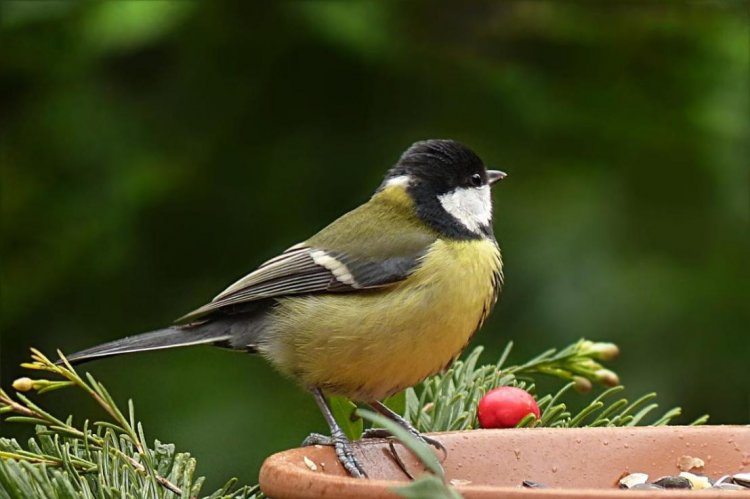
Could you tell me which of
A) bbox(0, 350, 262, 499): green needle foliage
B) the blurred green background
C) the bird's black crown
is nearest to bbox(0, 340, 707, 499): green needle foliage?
bbox(0, 350, 262, 499): green needle foliage

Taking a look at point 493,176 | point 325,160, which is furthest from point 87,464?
point 325,160

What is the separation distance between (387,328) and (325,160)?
856mm

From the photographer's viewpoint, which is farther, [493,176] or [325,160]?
[325,160]

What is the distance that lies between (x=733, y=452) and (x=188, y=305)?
154cm

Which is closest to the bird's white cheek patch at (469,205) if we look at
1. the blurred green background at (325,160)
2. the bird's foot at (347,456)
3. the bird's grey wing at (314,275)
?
the bird's grey wing at (314,275)

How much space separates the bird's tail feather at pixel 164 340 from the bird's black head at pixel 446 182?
1.51 ft

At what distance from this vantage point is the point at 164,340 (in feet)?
7.11

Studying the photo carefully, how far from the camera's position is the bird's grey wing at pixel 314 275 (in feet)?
6.88

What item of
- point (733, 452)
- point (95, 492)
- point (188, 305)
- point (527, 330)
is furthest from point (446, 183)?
point (95, 492)

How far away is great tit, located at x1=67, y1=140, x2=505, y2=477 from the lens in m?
1.97

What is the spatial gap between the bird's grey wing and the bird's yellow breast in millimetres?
19

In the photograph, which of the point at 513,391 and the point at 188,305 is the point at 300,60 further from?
the point at 513,391

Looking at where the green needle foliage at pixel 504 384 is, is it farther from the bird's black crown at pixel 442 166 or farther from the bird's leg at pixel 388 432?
the bird's black crown at pixel 442 166

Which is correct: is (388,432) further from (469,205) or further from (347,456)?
(469,205)
